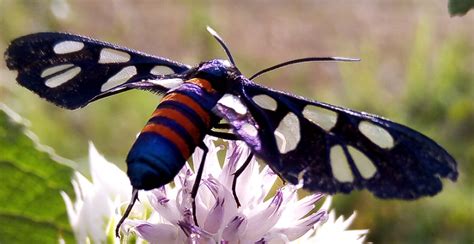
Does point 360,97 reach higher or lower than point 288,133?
higher

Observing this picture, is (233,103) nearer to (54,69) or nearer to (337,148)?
(337,148)

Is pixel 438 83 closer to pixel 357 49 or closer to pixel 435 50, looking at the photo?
pixel 435 50

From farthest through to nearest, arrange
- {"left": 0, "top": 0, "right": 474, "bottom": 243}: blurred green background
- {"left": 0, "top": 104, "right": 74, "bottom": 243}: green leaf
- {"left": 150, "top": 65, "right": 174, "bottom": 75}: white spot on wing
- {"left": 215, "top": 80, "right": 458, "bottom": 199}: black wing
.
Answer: {"left": 0, "top": 0, "right": 474, "bottom": 243}: blurred green background
{"left": 0, "top": 104, "right": 74, "bottom": 243}: green leaf
{"left": 150, "top": 65, "right": 174, "bottom": 75}: white spot on wing
{"left": 215, "top": 80, "right": 458, "bottom": 199}: black wing

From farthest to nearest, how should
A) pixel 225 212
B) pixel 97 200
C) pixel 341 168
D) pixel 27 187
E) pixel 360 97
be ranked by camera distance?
pixel 360 97, pixel 27 187, pixel 97 200, pixel 225 212, pixel 341 168

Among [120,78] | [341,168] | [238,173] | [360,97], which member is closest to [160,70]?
[120,78]

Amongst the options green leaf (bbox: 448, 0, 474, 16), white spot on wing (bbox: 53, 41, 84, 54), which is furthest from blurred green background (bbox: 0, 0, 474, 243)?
white spot on wing (bbox: 53, 41, 84, 54)

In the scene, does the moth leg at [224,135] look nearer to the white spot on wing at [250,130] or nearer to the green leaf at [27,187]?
the white spot on wing at [250,130]

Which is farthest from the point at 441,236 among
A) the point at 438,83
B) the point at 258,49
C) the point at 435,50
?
the point at 258,49

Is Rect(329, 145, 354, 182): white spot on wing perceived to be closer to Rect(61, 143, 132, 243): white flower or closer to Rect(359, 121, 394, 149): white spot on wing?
Rect(359, 121, 394, 149): white spot on wing
